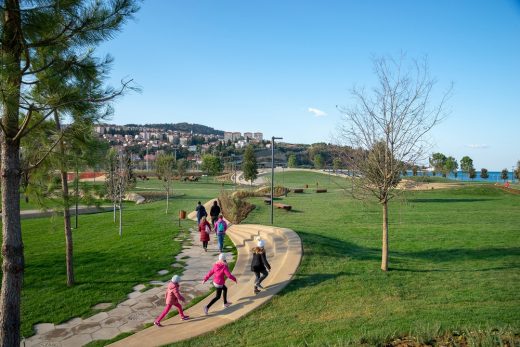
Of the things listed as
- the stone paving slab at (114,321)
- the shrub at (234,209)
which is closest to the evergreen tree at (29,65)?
the stone paving slab at (114,321)

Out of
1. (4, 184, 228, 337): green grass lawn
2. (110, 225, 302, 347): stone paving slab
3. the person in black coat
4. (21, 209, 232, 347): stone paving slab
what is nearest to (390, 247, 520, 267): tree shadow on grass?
(110, 225, 302, 347): stone paving slab

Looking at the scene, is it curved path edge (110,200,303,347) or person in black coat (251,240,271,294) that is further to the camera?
person in black coat (251,240,271,294)

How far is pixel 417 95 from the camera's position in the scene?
1054 cm

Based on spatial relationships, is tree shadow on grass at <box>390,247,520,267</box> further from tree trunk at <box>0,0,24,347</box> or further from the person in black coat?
tree trunk at <box>0,0,24,347</box>

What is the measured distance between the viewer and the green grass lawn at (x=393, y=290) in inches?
283

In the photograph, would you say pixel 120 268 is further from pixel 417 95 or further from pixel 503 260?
pixel 503 260

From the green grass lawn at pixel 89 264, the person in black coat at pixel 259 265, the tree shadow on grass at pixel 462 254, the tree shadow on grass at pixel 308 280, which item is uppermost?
the person in black coat at pixel 259 265

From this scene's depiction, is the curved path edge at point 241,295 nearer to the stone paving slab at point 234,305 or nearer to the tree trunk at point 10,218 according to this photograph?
the stone paving slab at point 234,305

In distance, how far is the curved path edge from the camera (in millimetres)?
7926

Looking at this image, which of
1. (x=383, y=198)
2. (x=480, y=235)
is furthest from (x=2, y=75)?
(x=480, y=235)

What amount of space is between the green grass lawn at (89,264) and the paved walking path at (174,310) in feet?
1.56

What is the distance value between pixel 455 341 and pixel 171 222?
18.4 meters

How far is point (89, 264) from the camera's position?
1331cm

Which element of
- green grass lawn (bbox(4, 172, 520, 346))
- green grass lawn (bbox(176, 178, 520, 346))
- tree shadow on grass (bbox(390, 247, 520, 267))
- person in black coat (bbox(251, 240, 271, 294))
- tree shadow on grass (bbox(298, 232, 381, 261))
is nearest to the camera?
green grass lawn (bbox(176, 178, 520, 346))
